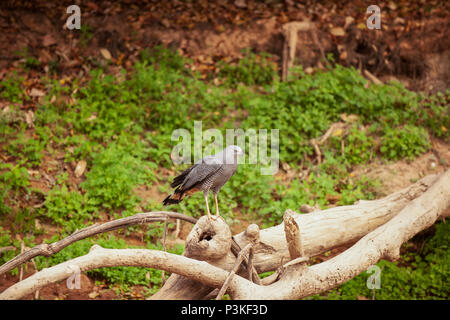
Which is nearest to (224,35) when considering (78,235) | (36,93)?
(36,93)

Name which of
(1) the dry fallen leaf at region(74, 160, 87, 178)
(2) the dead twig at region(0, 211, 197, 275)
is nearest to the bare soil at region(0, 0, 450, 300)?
(1) the dry fallen leaf at region(74, 160, 87, 178)

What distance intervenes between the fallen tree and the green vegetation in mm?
1092

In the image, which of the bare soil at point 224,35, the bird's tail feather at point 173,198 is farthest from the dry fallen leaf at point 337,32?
the bird's tail feather at point 173,198

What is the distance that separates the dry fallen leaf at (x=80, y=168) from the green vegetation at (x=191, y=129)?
0.19ft

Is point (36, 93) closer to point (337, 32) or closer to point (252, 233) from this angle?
point (252, 233)

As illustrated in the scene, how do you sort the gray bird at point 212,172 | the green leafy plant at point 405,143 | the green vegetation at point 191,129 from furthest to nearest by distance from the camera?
the green leafy plant at point 405,143
the green vegetation at point 191,129
the gray bird at point 212,172

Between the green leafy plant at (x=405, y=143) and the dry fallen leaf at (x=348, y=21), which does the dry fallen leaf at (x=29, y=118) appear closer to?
the green leafy plant at (x=405, y=143)

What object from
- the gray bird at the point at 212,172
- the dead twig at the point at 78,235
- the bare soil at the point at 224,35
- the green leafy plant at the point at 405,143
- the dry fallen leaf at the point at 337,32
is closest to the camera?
the dead twig at the point at 78,235

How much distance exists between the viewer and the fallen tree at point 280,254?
3385 millimetres

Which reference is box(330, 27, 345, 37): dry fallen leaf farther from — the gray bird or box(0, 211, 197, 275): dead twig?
box(0, 211, 197, 275): dead twig

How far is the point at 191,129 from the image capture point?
706 cm

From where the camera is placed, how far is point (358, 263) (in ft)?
Result: 13.0
